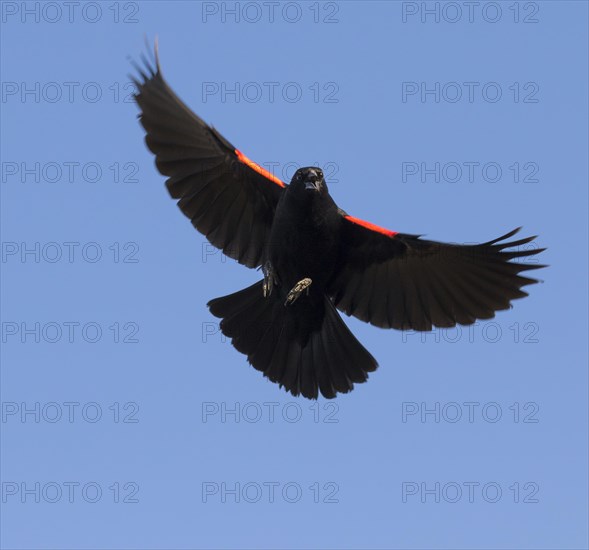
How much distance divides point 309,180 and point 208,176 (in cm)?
137

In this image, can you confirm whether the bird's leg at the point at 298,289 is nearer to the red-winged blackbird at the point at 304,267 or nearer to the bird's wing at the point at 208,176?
the red-winged blackbird at the point at 304,267

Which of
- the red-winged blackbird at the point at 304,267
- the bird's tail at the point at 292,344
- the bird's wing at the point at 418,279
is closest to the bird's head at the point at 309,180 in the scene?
the red-winged blackbird at the point at 304,267

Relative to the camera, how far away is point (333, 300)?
18422 millimetres

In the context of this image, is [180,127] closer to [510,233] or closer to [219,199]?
[219,199]

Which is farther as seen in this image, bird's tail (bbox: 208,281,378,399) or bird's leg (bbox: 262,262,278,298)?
bird's tail (bbox: 208,281,378,399)

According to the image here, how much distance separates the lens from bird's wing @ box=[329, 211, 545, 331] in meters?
17.7

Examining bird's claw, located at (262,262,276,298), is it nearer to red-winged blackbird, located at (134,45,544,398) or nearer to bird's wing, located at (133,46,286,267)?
red-winged blackbird, located at (134,45,544,398)

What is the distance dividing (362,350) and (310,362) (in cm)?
53

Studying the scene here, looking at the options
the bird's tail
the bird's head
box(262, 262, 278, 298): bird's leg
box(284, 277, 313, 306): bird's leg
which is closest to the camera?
the bird's head

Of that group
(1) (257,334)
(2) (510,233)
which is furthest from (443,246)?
(1) (257,334)

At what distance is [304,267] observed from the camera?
17641 millimetres

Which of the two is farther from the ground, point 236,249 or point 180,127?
point 180,127

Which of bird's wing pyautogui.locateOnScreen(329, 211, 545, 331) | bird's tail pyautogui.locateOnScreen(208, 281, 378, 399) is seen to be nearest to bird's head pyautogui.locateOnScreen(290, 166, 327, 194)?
bird's wing pyautogui.locateOnScreen(329, 211, 545, 331)

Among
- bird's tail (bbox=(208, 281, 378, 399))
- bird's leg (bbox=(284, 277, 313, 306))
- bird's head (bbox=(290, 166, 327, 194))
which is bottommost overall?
bird's tail (bbox=(208, 281, 378, 399))
